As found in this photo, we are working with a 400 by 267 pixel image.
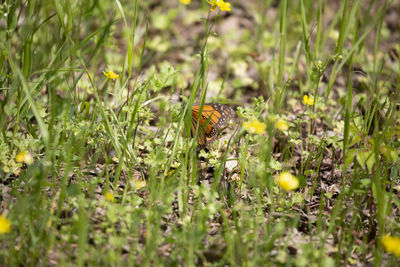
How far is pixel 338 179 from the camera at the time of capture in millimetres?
2836

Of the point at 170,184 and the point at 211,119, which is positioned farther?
the point at 211,119

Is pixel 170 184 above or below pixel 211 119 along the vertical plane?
below

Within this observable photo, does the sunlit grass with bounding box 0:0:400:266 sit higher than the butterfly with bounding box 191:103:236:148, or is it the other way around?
the butterfly with bounding box 191:103:236:148

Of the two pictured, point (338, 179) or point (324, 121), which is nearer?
point (338, 179)

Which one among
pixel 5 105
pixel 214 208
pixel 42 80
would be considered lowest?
pixel 214 208

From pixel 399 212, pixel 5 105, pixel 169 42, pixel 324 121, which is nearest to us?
pixel 399 212

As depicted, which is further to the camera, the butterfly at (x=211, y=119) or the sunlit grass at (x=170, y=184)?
the butterfly at (x=211, y=119)

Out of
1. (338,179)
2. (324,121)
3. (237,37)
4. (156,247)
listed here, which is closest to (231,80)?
(237,37)

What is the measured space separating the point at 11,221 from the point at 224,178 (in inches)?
48.6

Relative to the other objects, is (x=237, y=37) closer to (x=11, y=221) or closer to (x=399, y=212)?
(x=399, y=212)

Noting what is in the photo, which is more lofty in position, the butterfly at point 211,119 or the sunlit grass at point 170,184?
the butterfly at point 211,119

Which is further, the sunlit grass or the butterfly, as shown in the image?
the butterfly

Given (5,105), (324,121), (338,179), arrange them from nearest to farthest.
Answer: (5,105) → (338,179) → (324,121)

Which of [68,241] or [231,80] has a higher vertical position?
[231,80]
